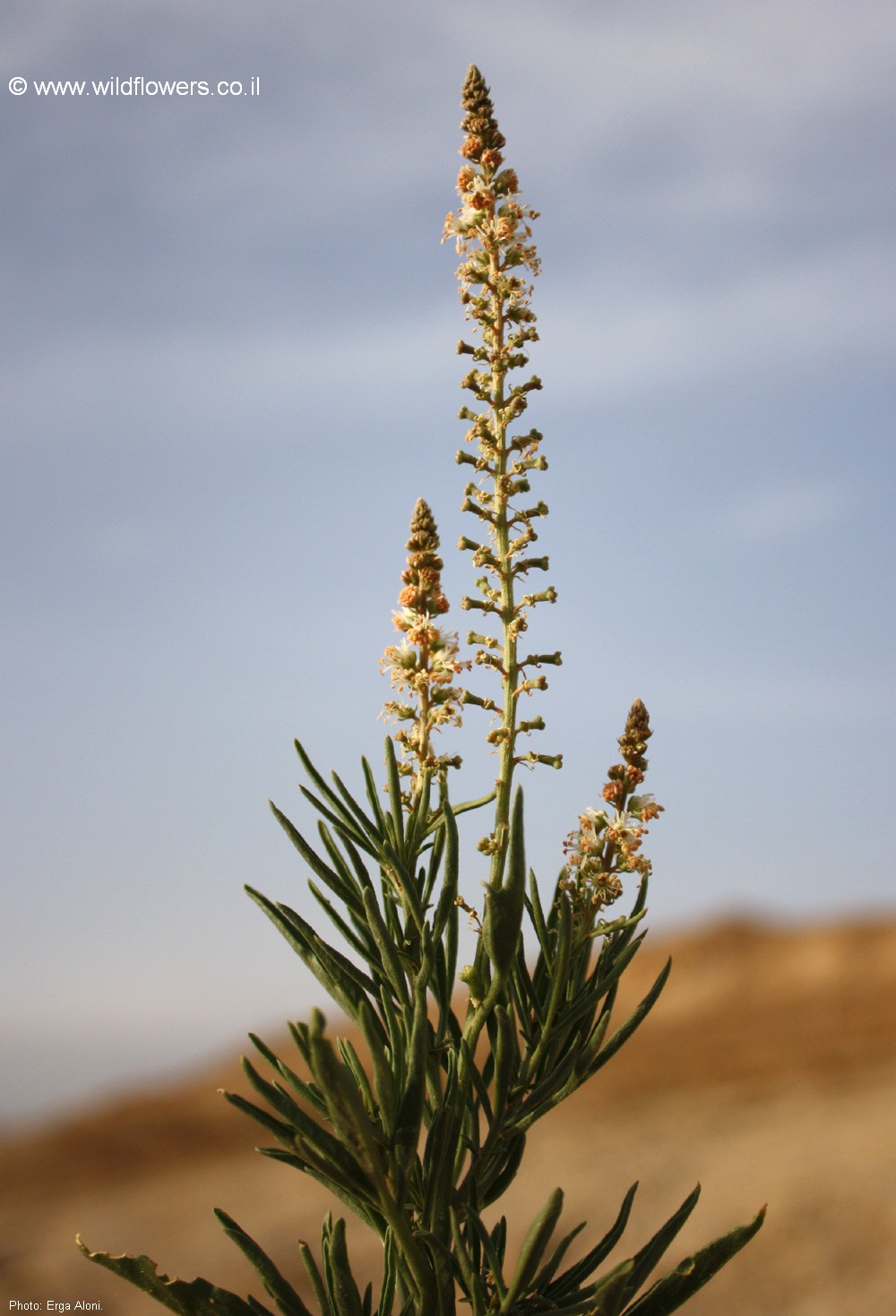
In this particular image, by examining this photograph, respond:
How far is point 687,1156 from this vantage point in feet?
22.9

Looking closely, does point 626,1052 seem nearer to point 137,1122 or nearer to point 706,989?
point 706,989

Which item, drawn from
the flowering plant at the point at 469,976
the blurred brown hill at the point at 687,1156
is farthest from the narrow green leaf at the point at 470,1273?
the blurred brown hill at the point at 687,1156

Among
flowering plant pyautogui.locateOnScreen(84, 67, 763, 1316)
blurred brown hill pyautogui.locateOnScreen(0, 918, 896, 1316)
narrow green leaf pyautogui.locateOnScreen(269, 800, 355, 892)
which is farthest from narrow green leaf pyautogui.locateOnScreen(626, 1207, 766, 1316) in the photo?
blurred brown hill pyautogui.locateOnScreen(0, 918, 896, 1316)

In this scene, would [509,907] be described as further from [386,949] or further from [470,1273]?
[470,1273]

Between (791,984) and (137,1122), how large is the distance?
437 cm

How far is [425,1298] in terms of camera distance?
1864 millimetres

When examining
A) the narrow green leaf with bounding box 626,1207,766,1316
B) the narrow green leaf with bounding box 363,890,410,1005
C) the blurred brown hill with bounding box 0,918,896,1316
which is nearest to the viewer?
the narrow green leaf with bounding box 363,890,410,1005

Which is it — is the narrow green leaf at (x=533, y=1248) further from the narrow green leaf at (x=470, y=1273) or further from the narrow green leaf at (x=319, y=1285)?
the narrow green leaf at (x=319, y=1285)

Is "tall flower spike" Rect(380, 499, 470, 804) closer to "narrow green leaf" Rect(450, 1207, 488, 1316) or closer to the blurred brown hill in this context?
"narrow green leaf" Rect(450, 1207, 488, 1316)

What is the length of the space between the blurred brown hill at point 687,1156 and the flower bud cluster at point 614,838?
4961 mm

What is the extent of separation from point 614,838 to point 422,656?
459 mm

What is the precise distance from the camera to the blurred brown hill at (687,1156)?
243 inches

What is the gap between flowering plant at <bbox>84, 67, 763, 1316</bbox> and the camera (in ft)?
5.99

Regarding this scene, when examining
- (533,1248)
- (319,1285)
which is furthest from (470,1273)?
(319,1285)
